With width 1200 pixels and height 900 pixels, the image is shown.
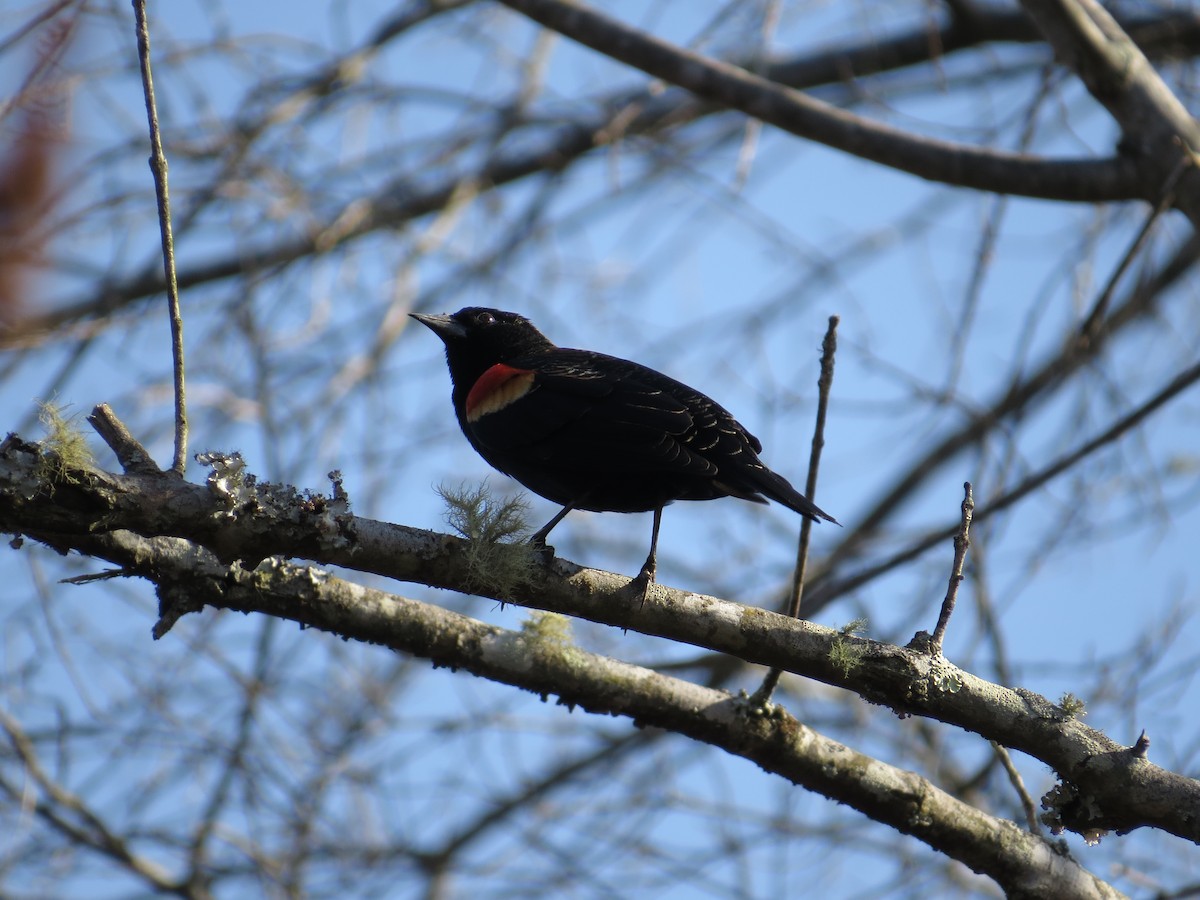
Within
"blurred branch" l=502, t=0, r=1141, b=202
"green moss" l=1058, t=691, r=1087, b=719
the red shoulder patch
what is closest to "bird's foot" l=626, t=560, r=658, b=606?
"green moss" l=1058, t=691, r=1087, b=719

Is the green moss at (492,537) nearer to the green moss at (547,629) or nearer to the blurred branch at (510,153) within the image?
the green moss at (547,629)

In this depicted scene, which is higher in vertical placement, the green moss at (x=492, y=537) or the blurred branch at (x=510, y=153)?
the blurred branch at (x=510, y=153)

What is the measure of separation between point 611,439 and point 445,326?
1.48 meters

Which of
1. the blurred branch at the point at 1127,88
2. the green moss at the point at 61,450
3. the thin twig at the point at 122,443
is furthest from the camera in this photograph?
the blurred branch at the point at 1127,88

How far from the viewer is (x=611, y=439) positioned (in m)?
3.45

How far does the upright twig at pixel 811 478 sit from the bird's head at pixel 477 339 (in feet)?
6.17

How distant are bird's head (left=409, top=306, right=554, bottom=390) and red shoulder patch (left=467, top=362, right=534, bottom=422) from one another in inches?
24.5

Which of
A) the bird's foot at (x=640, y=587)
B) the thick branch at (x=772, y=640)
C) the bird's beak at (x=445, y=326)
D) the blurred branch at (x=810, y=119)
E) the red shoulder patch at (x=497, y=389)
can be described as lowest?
the thick branch at (x=772, y=640)

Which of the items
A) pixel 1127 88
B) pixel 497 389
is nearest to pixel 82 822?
pixel 497 389

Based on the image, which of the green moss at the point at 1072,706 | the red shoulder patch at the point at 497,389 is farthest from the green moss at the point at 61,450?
the green moss at the point at 1072,706

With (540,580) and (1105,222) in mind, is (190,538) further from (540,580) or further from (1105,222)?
(1105,222)

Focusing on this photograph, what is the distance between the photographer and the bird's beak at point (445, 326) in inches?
184

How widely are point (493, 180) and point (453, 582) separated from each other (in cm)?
431

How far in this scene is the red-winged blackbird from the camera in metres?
3.33
